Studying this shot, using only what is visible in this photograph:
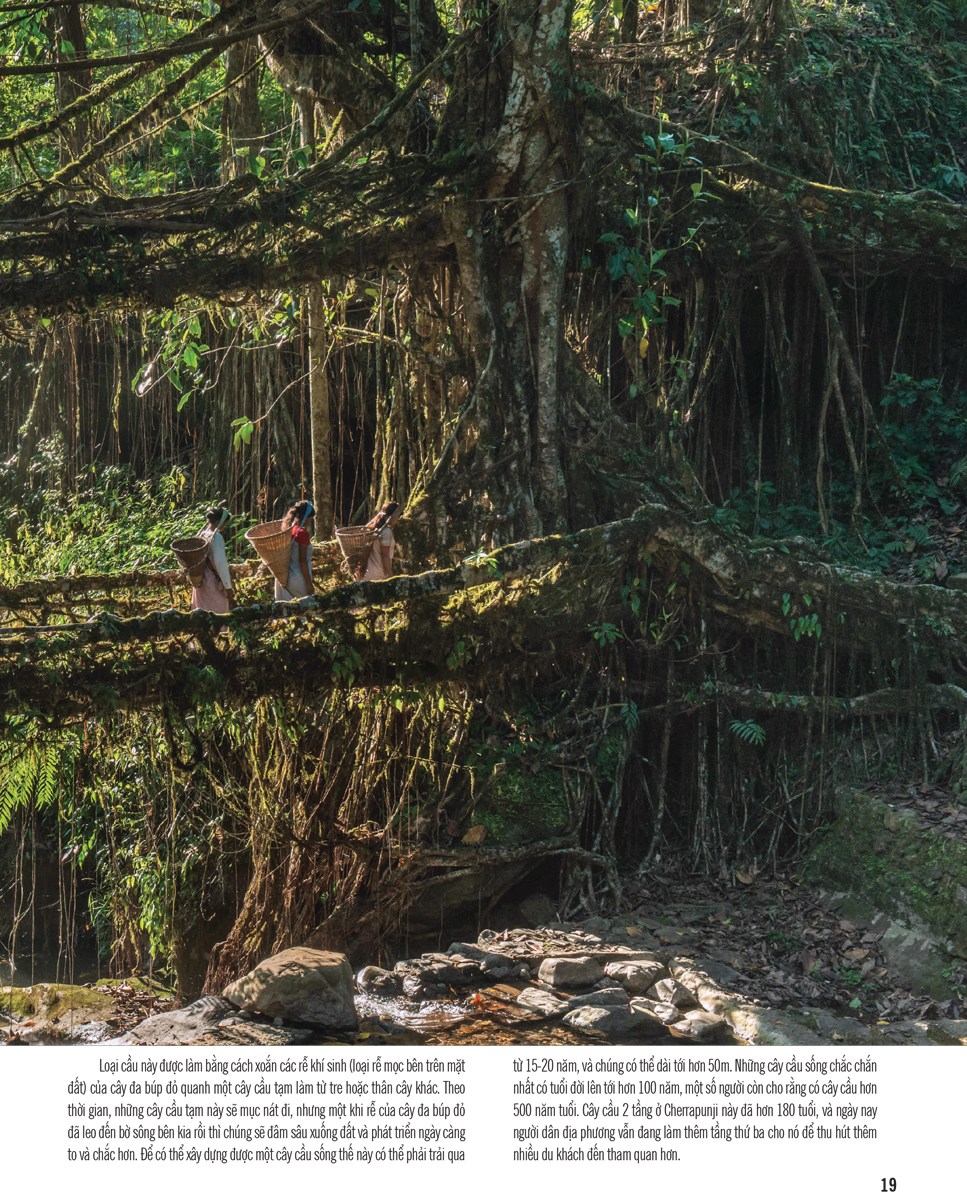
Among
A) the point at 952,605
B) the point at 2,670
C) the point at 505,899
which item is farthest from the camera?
the point at 505,899

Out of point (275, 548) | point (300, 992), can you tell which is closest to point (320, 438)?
point (275, 548)

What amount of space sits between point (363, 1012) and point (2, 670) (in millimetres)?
1977

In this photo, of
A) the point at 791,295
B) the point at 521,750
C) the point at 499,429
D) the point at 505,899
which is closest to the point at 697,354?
the point at 791,295

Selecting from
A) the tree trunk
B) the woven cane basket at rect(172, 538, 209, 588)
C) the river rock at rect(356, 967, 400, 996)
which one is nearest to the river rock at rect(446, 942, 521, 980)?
the river rock at rect(356, 967, 400, 996)

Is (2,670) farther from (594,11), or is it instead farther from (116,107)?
(594,11)

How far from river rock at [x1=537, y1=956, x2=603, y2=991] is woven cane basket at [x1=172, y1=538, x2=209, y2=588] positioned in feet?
8.66

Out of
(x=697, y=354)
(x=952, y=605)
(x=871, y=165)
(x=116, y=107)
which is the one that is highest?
(x=116, y=107)

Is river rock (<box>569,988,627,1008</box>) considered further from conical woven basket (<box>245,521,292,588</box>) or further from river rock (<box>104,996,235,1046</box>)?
conical woven basket (<box>245,521,292,588</box>)

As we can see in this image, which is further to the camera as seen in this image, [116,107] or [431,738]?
[116,107]

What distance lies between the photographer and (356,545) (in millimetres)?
5270

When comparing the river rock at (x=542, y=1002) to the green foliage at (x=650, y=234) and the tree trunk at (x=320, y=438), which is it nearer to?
the green foliage at (x=650, y=234)

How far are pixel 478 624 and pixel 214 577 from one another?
1623 millimetres

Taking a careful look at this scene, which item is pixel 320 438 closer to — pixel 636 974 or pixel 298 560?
pixel 298 560

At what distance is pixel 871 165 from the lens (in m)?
7.36
